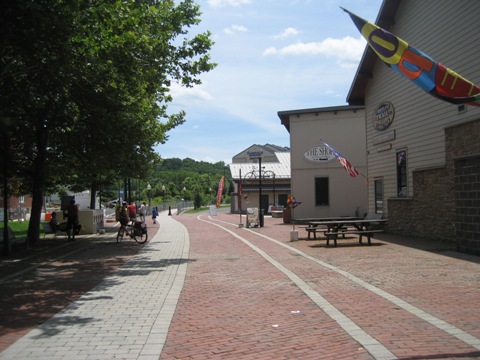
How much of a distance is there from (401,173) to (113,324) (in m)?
15.6

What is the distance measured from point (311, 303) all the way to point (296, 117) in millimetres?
24305

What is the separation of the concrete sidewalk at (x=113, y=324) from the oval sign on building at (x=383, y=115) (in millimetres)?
12915

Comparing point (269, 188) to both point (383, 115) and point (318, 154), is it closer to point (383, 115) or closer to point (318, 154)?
point (318, 154)

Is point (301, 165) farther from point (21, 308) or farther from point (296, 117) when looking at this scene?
point (21, 308)

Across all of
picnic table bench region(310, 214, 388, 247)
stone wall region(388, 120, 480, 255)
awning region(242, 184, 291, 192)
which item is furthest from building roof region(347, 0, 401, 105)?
awning region(242, 184, 291, 192)

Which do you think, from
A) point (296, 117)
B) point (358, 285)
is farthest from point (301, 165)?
point (358, 285)

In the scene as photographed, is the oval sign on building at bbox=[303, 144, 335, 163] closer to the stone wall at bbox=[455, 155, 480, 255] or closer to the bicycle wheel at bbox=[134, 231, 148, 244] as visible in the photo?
the bicycle wheel at bbox=[134, 231, 148, 244]

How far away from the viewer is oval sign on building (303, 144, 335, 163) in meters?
30.2

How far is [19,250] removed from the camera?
17.3m

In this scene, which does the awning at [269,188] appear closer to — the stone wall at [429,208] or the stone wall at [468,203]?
the stone wall at [429,208]

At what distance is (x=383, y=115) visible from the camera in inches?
818

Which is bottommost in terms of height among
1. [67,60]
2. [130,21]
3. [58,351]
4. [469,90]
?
[58,351]

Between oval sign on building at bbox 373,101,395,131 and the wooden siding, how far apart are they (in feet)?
0.80

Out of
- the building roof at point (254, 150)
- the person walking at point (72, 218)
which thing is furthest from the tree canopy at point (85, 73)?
the building roof at point (254, 150)
